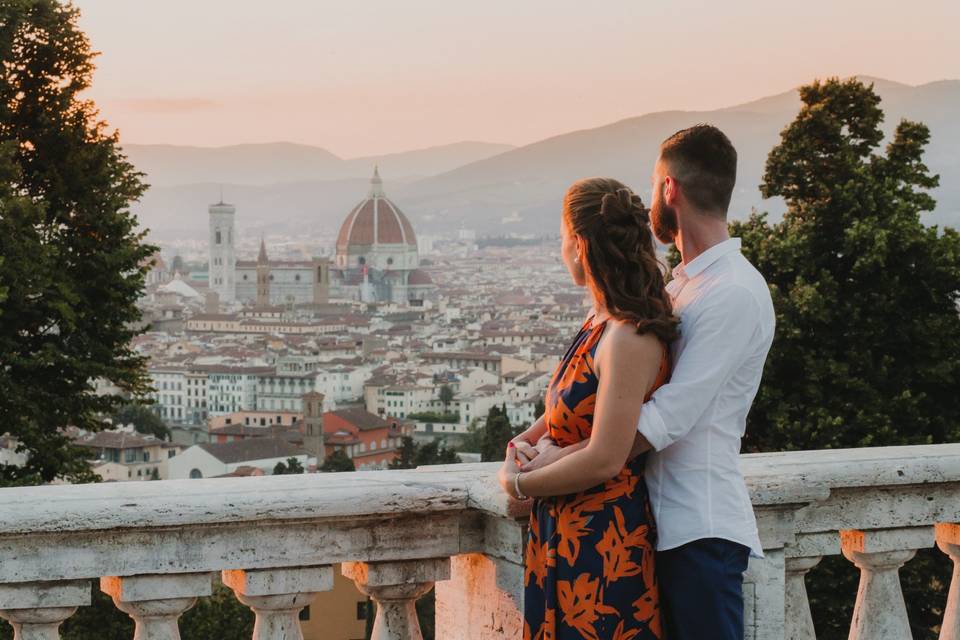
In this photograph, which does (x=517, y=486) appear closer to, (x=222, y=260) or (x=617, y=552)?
(x=617, y=552)

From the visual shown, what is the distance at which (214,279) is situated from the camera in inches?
5492

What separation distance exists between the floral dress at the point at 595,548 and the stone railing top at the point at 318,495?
0.14 metres

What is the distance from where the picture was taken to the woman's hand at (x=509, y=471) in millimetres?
1624

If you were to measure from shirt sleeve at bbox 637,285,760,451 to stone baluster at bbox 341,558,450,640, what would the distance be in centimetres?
46

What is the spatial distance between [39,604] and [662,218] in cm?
92

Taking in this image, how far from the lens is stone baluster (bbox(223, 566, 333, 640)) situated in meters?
1.73

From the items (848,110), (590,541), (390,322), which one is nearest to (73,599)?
(590,541)

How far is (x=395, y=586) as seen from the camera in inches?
71.6

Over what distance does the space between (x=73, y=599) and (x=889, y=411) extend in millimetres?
8196

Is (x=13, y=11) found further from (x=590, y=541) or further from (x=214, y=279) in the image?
(x=214, y=279)

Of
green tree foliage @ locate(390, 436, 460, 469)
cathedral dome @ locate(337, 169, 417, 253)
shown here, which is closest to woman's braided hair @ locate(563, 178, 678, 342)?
green tree foliage @ locate(390, 436, 460, 469)

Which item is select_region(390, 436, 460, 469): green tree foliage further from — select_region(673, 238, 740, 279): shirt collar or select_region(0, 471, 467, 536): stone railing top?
select_region(673, 238, 740, 279): shirt collar

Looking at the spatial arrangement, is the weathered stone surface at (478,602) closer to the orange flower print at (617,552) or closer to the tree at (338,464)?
the orange flower print at (617,552)

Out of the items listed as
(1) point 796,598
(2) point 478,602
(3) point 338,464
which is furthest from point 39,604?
(3) point 338,464
